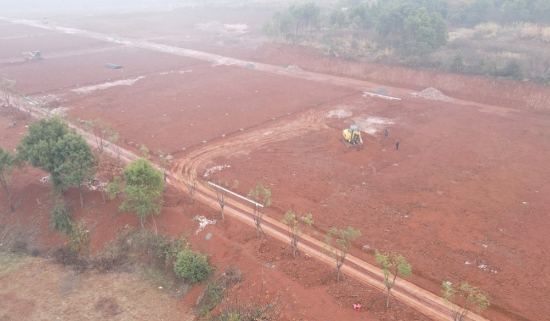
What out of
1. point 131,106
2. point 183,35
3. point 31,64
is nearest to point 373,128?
point 131,106

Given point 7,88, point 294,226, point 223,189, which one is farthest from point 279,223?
point 7,88

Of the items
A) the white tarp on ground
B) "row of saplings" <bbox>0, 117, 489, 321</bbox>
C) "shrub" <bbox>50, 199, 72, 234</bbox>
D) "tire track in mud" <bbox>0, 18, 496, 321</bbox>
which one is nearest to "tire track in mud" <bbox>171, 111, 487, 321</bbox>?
"tire track in mud" <bbox>0, 18, 496, 321</bbox>

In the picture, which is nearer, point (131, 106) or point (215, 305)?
point (215, 305)

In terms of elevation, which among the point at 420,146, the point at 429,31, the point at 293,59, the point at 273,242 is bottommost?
the point at 273,242

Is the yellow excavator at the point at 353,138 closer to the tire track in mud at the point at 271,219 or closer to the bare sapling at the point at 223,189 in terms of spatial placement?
the tire track in mud at the point at 271,219

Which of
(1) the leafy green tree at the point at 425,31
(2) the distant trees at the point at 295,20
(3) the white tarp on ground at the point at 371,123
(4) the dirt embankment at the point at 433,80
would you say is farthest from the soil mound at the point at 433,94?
(2) the distant trees at the point at 295,20

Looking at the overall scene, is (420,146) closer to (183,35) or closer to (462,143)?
(462,143)

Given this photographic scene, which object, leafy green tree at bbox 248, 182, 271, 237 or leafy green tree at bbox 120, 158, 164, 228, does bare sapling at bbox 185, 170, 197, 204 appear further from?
leafy green tree at bbox 248, 182, 271, 237
